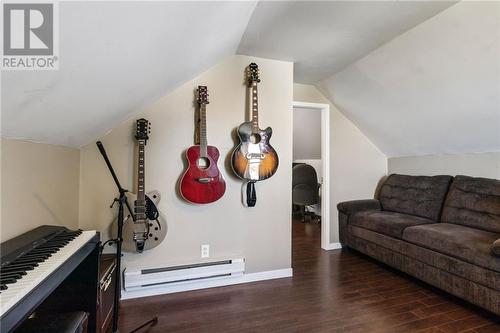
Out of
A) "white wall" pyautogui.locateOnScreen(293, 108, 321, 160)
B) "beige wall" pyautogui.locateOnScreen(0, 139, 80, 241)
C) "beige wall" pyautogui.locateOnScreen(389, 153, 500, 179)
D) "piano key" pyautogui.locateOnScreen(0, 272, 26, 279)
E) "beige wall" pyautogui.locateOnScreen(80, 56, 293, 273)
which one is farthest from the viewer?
"white wall" pyautogui.locateOnScreen(293, 108, 321, 160)

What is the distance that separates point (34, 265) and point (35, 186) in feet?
2.26

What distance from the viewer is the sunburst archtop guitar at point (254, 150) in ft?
7.66

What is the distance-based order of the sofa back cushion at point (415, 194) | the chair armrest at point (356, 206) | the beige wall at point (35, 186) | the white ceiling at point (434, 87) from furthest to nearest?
1. the chair armrest at point (356, 206)
2. the sofa back cushion at point (415, 194)
3. the white ceiling at point (434, 87)
4. the beige wall at point (35, 186)

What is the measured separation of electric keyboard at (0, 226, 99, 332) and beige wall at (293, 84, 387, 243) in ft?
9.59

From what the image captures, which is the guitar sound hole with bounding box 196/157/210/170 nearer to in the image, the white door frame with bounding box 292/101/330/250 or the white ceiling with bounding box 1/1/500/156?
the white ceiling with bounding box 1/1/500/156

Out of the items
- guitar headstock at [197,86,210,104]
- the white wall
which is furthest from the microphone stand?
the white wall

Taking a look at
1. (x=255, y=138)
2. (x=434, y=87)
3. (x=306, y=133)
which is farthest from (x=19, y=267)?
(x=306, y=133)

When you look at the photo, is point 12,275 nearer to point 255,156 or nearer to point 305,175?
point 255,156

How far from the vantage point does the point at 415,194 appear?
3.07 metres

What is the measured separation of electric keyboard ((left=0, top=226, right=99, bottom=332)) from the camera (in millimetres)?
675

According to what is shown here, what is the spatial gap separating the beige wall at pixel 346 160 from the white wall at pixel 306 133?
107 centimetres

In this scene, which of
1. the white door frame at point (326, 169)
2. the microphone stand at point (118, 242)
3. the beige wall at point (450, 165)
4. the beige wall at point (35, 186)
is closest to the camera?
the beige wall at point (35, 186)

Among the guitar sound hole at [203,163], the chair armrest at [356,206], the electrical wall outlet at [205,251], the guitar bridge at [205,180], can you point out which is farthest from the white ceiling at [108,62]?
the chair armrest at [356,206]

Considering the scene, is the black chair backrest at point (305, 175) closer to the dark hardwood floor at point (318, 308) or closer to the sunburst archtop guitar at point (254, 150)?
the dark hardwood floor at point (318, 308)
